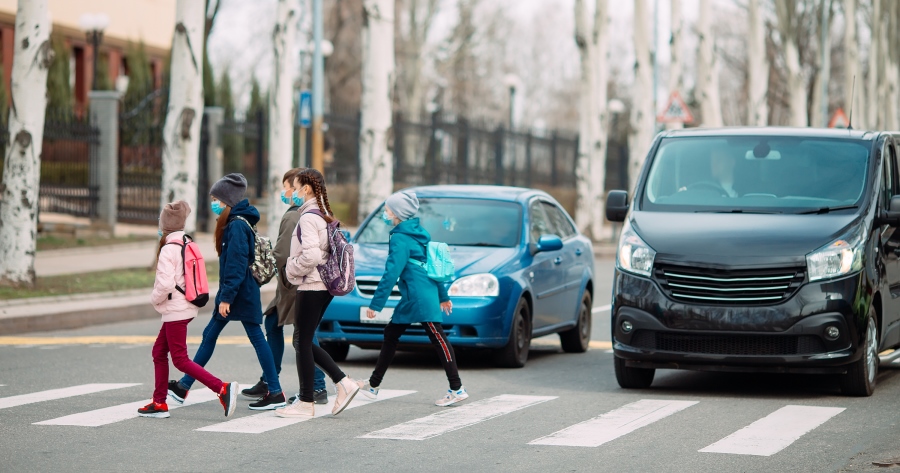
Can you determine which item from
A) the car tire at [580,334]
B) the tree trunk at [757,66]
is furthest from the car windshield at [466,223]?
the tree trunk at [757,66]

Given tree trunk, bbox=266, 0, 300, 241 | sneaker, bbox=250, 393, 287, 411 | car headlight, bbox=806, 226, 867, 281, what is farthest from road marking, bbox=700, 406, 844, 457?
tree trunk, bbox=266, 0, 300, 241

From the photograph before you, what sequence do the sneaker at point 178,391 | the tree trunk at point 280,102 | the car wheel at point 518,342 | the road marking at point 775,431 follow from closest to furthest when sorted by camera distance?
the road marking at point 775,431 < the sneaker at point 178,391 < the car wheel at point 518,342 < the tree trunk at point 280,102

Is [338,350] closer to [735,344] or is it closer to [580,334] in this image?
[580,334]

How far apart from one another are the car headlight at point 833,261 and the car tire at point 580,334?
3.95 metres

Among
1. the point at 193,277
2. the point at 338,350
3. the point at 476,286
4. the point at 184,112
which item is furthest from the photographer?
the point at 184,112

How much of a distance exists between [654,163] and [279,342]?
3.40 metres

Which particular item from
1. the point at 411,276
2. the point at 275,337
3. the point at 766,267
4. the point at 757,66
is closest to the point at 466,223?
the point at 411,276

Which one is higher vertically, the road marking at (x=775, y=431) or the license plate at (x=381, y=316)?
the license plate at (x=381, y=316)

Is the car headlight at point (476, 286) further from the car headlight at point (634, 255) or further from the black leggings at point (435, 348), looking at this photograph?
the black leggings at point (435, 348)

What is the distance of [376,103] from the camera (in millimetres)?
24031

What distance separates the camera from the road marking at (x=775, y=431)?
8.32 metres

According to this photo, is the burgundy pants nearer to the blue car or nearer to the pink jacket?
the pink jacket

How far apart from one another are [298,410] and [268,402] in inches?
13.8

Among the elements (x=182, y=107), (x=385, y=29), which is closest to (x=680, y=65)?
(x=385, y=29)
